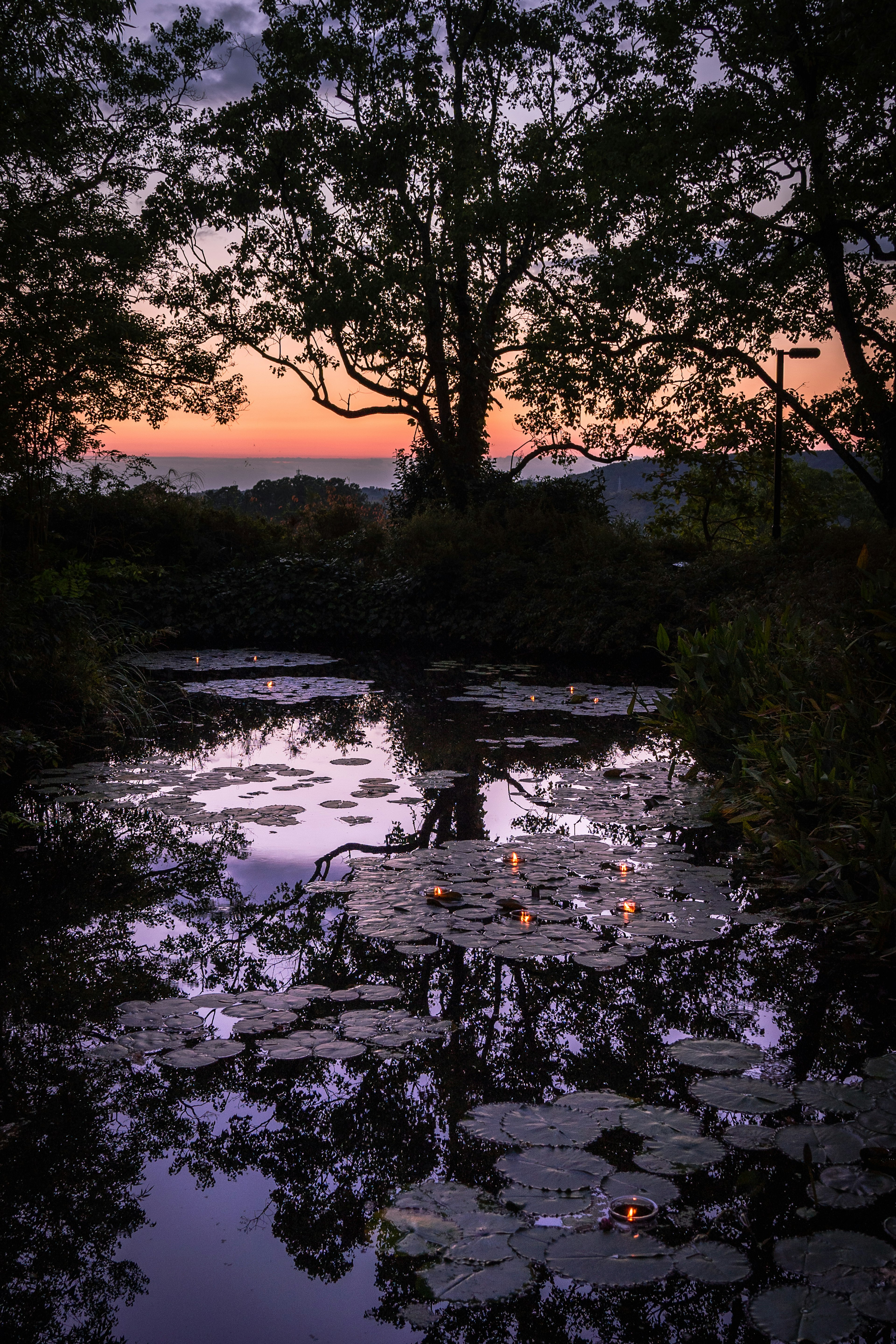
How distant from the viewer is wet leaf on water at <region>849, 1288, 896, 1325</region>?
1.70 m

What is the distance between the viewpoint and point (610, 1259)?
1.86 meters

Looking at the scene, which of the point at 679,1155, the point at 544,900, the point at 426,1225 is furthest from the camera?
the point at 544,900

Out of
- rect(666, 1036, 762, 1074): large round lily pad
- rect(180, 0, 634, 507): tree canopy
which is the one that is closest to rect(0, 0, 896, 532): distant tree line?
rect(180, 0, 634, 507): tree canopy

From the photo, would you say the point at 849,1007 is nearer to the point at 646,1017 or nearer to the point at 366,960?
the point at 646,1017

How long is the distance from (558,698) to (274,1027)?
7.37 m

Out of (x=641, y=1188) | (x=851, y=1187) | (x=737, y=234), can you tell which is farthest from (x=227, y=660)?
(x=851, y=1187)

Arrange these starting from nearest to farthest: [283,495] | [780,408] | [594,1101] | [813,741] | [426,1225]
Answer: [426,1225]
[594,1101]
[813,741]
[780,408]
[283,495]

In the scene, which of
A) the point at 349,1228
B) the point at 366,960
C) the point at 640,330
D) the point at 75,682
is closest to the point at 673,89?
the point at 640,330

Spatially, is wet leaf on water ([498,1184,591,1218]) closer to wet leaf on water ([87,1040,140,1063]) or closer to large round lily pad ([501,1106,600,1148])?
large round lily pad ([501,1106,600,1148])

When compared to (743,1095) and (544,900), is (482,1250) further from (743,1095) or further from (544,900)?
(544,900)

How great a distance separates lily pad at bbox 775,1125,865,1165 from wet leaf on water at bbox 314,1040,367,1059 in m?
1.17

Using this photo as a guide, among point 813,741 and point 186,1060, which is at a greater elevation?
point 813,741

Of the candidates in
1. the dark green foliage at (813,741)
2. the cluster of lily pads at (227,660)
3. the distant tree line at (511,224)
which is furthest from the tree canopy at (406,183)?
the dark green foliage at (813,741)

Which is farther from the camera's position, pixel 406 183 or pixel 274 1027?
pixel 406 183
